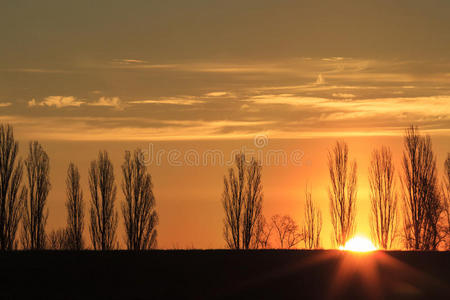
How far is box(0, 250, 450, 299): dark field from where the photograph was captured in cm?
2106

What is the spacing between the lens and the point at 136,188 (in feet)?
142

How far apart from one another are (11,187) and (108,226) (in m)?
7.42

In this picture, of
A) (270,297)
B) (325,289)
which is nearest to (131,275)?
(270,297)

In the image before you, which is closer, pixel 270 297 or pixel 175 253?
pixel 270 297

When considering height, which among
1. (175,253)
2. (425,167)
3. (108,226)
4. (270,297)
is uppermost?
(425,167)

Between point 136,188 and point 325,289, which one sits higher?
point 136,188

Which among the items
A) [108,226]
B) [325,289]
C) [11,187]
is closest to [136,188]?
[108,226]

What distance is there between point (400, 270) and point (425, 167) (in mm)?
18187

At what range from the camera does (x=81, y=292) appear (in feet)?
68.4

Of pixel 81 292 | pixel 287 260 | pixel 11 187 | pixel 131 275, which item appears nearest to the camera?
pixel 81 292

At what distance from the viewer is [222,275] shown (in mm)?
22922

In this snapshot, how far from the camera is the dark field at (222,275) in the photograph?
21.1 metres

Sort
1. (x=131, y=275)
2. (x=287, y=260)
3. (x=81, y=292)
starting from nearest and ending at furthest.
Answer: (x=81, y=292), (x=131, y=275), (x=287, y=260)

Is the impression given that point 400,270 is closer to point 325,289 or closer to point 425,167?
point 325,289
